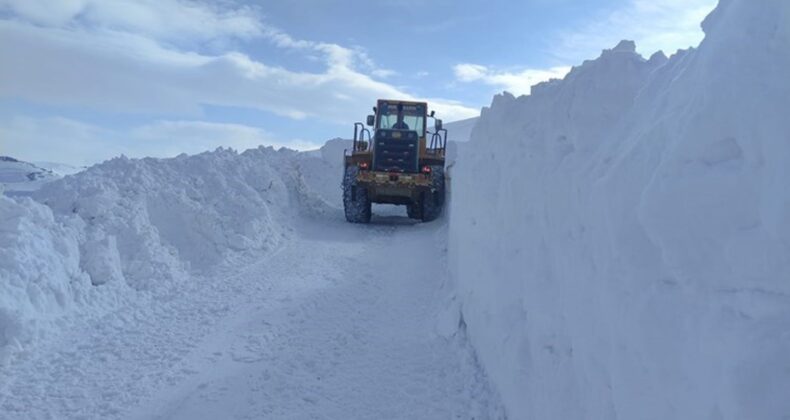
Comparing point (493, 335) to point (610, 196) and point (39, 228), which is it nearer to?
point (610, 196)

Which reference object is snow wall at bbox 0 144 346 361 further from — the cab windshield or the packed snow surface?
the cab windshield

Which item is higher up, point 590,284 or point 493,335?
point 590,284

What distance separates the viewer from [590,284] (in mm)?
3143

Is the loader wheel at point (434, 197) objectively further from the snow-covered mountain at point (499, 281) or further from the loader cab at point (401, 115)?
the snow-covered mountain at point (499, 281)

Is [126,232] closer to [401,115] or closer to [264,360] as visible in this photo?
[264,360]

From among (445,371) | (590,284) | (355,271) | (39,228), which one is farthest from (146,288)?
(590,284)

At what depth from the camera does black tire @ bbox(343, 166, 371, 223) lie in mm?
16969

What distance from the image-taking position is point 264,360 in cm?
643

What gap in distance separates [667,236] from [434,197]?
15106mm

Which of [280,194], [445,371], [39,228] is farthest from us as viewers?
[280,194]

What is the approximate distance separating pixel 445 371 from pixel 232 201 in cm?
886

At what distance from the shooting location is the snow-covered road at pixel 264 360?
5.34 metres

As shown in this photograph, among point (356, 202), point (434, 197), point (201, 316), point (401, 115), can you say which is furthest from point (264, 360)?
point (401, 115)

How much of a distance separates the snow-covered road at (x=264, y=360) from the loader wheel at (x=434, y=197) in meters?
7.27
